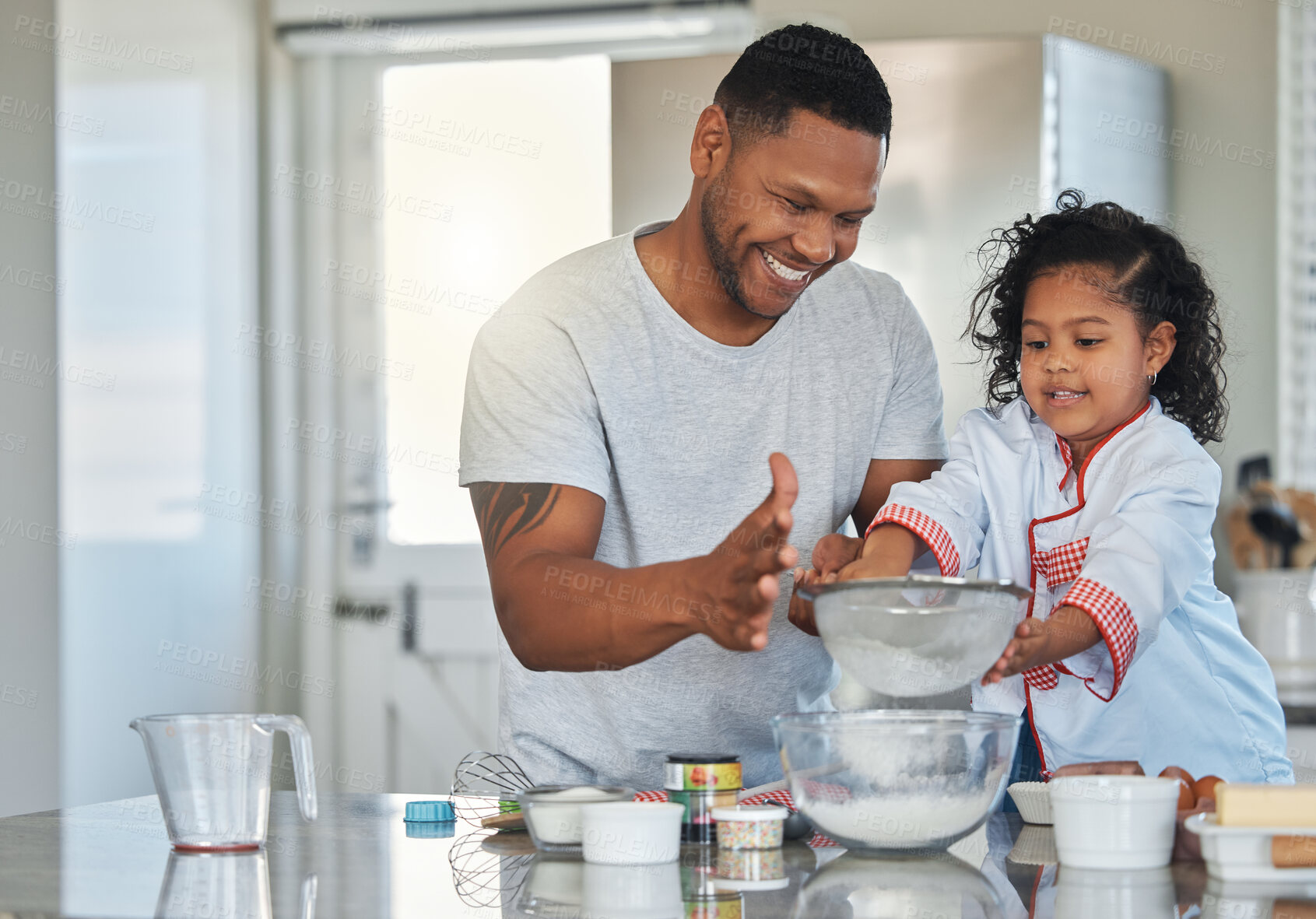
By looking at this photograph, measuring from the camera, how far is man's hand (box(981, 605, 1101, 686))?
46.5 inches

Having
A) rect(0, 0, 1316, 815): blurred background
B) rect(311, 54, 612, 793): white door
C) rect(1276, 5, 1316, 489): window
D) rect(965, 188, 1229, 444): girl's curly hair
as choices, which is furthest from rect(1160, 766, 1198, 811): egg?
rect(311, 54, 612, 793): white door

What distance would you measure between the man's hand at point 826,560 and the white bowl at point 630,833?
1.59 feet

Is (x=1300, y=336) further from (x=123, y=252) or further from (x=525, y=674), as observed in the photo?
(x=123, y=252)

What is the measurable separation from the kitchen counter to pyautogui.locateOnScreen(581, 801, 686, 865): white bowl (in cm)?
Answer: 1

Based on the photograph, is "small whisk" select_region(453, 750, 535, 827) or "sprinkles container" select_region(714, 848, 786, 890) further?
"small whisk" select_region(453, 750, 535, 827)

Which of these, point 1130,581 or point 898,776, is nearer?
point 898,776

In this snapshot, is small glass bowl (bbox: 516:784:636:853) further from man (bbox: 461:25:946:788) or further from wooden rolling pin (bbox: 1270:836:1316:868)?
wooden rolling pin (bbox: 1270:836:1316:868)

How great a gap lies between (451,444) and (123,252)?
1.00 meters

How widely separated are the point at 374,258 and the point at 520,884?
2859 mm

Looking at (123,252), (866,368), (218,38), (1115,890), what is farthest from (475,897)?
(218,38)

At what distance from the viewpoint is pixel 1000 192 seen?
2.80 m

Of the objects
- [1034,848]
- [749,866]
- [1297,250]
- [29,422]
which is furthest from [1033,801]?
[1297,250]

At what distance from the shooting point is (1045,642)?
1243 millimetres

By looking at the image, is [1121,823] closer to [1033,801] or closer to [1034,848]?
[1034,848]
